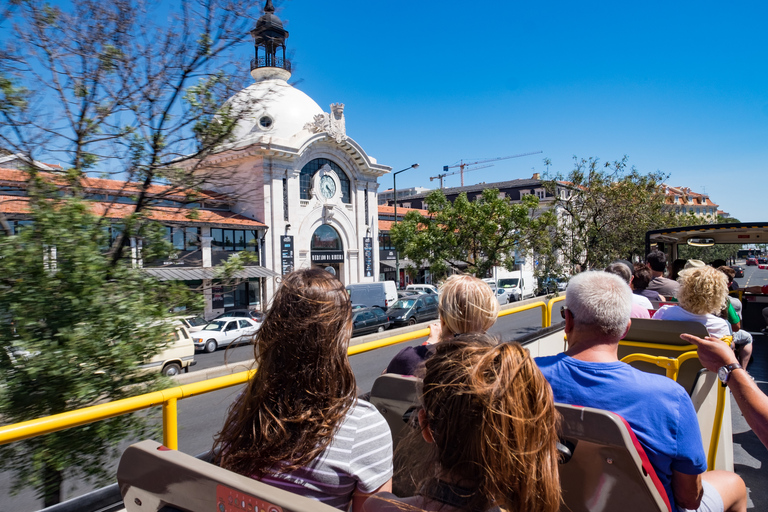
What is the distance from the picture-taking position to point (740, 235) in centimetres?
990

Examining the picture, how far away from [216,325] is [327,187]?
16.7 m

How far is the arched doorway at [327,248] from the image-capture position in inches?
1344

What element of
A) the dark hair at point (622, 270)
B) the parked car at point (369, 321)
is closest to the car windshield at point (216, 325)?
the parked car at point (369, 321)

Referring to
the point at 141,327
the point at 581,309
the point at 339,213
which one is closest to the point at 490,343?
the point at 581,309

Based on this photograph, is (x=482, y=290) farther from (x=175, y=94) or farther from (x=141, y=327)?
(x=175, y=94)

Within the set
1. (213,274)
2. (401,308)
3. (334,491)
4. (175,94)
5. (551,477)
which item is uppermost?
(175,94)

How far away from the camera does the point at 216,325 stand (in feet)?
67.9

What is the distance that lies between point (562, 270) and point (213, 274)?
53.5 feet

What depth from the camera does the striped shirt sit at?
5.14 feet

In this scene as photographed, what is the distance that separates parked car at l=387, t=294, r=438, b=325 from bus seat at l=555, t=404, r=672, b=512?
1940 centimetres

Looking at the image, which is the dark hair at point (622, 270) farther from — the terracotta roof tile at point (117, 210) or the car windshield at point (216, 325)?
the car windshield at point (216, 325)

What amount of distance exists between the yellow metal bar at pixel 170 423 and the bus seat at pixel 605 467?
6.17 ft

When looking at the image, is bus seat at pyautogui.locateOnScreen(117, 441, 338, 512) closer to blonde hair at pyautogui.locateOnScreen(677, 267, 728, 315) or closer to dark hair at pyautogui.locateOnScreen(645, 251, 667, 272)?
blonde hair at pyautogui.locateOnScreen(677, 267, 728, 315)

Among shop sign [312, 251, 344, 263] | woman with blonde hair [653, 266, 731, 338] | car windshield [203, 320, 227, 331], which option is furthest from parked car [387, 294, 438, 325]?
woman with blonde hair [653, 266, 731, 338]
